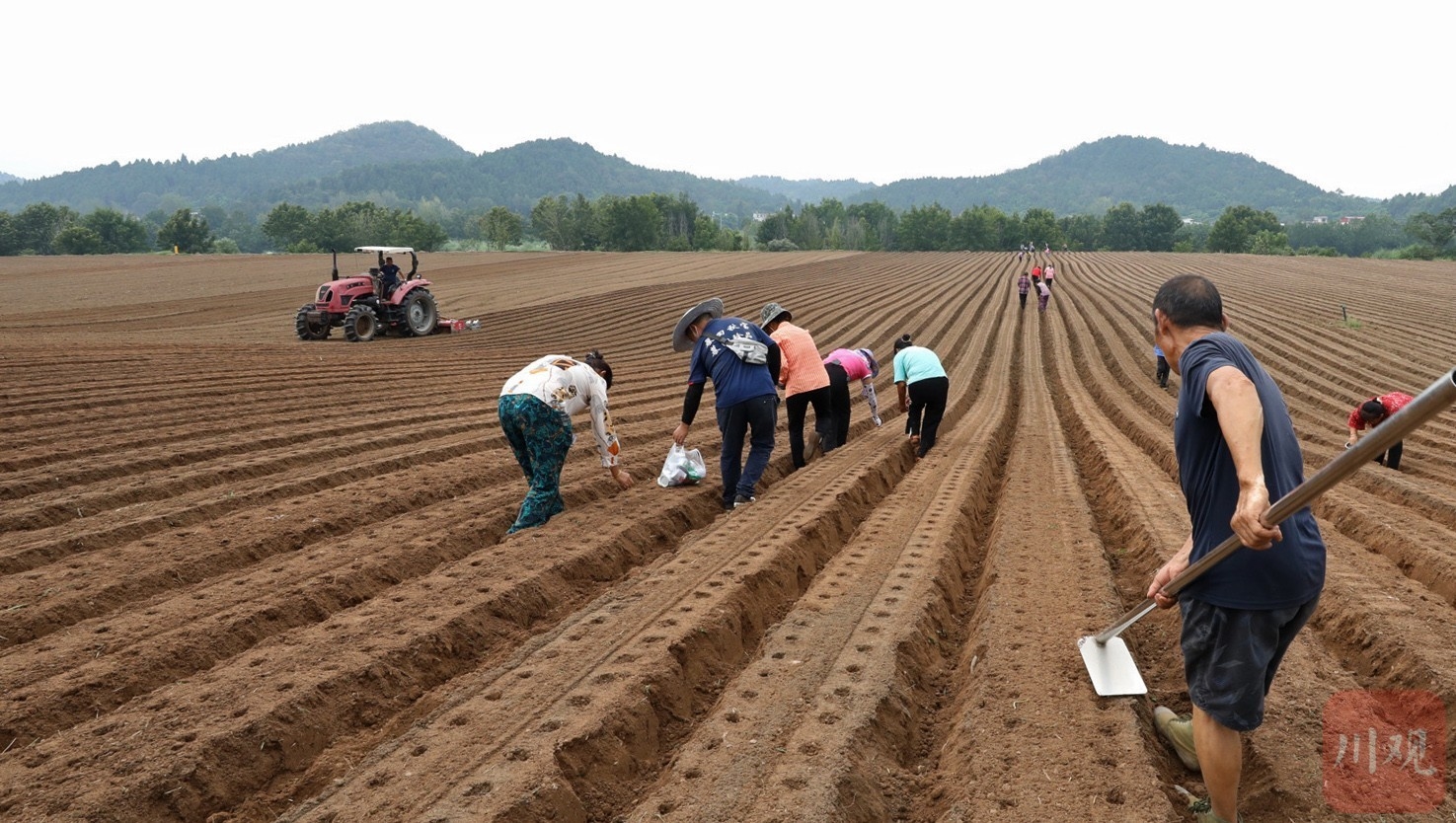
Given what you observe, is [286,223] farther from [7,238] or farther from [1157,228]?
[1157,228]

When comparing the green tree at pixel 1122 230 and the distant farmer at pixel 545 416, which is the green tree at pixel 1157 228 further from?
the distant farmer at pixel 545 416

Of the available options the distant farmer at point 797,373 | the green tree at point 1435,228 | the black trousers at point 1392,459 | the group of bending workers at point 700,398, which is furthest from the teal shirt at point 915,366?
the green tree at point 1435,228

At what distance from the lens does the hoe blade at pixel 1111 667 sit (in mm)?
3609

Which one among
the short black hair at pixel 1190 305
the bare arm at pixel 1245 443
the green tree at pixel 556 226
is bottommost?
the bare arm at pixel 1245 443

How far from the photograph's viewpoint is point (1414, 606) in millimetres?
4508

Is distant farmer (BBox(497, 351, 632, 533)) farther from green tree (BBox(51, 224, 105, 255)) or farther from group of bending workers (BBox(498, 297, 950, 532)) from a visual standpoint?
green tree (BBox(51, 224, 105, 255))

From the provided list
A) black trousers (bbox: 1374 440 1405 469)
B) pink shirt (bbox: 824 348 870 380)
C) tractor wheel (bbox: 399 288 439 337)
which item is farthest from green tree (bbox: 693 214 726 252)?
black trousers (bbox: 1374 440 1405 469)

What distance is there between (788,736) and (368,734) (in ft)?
5.59

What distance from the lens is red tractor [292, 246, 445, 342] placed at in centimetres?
1925

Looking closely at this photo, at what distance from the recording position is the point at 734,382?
22.4 ft

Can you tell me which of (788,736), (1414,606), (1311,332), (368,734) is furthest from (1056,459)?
(1311,332)

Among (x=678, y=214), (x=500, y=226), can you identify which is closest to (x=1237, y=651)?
(x=500, y=226)

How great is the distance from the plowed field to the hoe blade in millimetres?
→ 75

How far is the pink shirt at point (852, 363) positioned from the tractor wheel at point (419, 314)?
43.6ft
